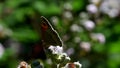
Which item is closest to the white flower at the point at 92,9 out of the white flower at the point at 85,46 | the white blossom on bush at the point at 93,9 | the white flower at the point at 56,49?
the white blossom on bush at the point at 93,9

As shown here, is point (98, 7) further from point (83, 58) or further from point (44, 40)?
point (44, 40)

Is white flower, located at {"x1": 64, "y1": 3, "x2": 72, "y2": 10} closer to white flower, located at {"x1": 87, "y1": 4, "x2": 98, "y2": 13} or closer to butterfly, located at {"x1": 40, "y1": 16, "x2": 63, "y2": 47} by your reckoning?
white flower, located at {"x1": 87, "y1": 4, "x2": 98, "y2": 13}

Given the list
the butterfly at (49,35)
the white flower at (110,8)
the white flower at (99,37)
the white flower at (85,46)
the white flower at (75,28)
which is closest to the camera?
the butterfly at (49,35)

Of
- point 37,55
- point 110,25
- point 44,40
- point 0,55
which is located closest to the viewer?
point 44,40

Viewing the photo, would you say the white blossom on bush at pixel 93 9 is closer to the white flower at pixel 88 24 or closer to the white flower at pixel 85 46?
the white flower at pixel 88 24

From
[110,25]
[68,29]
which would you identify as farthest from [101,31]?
[68,29]

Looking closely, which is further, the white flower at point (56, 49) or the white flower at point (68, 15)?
the white flower at point (68, 15)
